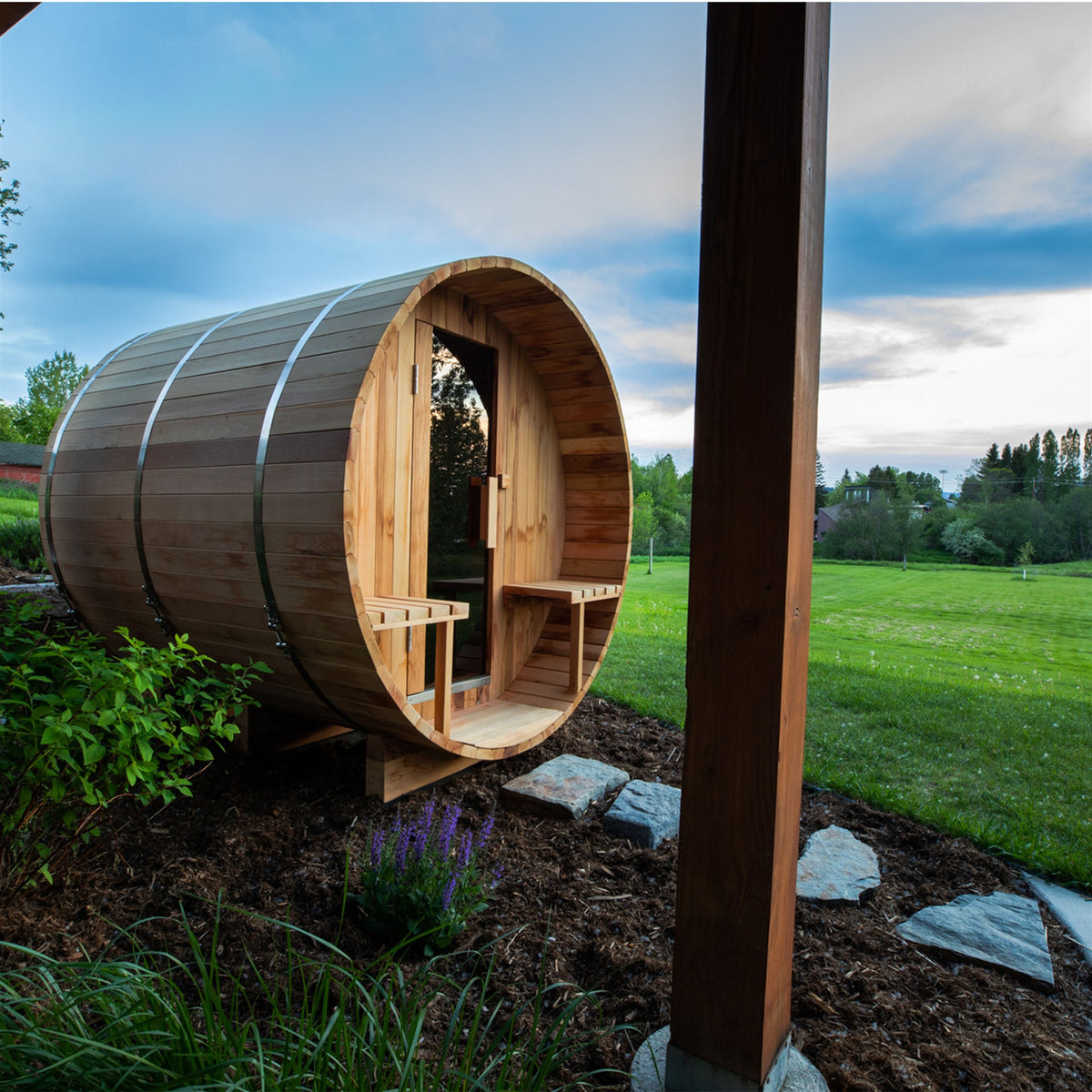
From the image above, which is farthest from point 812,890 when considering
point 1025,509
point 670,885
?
point 1025,509

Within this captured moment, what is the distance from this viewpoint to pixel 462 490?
13.1ft

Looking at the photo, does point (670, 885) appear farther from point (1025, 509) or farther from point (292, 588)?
point (1025, 509)

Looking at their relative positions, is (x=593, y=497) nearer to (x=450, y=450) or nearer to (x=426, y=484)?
(x=450, y=450)

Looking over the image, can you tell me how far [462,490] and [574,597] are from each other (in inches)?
34.7

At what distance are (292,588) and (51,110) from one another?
7445 mm

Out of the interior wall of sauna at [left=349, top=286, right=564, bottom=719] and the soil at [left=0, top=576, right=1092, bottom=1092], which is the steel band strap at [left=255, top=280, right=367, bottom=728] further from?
the soil at [left=0, top=576, right=1092, bottom=1092]

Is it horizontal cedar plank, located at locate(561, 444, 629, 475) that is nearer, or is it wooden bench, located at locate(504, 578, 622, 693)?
wooden bench, located at locate(504, 578, 622, 693)

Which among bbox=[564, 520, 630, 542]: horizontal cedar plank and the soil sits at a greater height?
bbox=[564, 520, 630, 542]: horizontal cedar plank

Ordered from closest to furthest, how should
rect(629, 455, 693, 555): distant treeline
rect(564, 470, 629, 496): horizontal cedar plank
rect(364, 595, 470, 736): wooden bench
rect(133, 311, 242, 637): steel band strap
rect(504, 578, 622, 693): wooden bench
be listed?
rect(364, 595, 470, 736): wooden bench → rect(133, 311, 242, 637): steel band strap → rect(504, 578, 622, 693): wooden bench → rect(564, 470, 629, 496): horizontal cedar plank → rect(629, 455, 693, 555): distant treeline

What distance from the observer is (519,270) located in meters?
3.54

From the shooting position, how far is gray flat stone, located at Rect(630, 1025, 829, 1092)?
164 cm

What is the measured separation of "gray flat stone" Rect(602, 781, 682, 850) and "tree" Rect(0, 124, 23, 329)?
912cm

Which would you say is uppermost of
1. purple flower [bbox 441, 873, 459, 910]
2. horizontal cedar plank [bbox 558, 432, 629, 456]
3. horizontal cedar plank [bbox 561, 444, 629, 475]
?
horizontal cedar plank [bbox 558, 432, 629, 456]

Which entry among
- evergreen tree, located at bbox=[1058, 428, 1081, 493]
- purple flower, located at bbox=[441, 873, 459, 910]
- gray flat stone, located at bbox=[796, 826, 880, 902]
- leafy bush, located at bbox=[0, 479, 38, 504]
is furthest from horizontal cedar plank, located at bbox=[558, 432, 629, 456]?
leafy bush, located at bbox=[0, 479, 38, 504]
